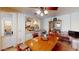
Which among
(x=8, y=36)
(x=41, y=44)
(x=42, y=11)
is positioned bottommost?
(x=41, y=44)

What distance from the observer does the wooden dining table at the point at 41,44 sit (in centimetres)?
201

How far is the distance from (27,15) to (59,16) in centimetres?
54

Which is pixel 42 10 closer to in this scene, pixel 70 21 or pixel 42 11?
pixel 42 11

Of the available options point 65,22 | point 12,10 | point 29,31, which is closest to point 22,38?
point 29,31

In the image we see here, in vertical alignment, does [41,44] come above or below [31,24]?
below

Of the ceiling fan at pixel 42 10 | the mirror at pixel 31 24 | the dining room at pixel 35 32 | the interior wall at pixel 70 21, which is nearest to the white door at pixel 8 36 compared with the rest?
the dining room at pixel 35 32

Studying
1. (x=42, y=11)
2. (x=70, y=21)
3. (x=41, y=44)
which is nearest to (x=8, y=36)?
(x=41, y=44)

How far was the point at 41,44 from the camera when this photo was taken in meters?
2.00

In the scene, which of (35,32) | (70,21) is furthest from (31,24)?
(70,21)

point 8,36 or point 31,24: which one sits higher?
point 31,24

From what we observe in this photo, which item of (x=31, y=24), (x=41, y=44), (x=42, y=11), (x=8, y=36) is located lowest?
(x=41, y=44)

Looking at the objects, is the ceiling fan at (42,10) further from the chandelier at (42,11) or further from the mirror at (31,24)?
the mirror at (31,24)

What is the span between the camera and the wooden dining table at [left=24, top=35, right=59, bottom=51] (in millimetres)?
2006
